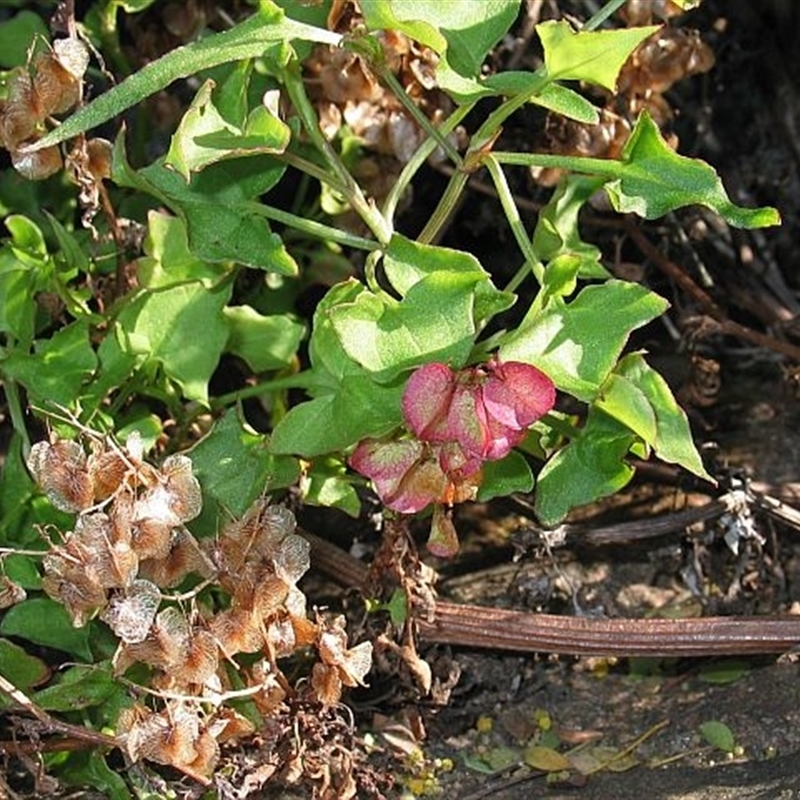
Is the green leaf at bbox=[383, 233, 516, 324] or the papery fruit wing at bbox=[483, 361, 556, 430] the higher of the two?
the green leaf at bbox=[383, 233, 516, 324]

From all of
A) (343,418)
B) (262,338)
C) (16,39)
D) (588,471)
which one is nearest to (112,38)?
(16,39)

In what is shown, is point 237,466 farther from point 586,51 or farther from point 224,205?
point 586,51

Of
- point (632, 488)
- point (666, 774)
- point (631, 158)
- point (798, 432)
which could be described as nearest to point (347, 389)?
point (631, 158)

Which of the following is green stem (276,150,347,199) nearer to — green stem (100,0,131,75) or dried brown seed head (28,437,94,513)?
dried brown seed head (28,437,94,513)

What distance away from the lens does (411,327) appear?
1220 mm

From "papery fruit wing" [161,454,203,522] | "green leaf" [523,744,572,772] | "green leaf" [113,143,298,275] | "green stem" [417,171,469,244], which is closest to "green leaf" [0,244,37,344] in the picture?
"green leaf" [113,143,298,275]

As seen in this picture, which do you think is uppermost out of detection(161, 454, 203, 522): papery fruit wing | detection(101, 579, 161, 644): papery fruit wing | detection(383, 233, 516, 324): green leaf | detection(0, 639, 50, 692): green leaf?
detection(383, 233, 516, 324): green leaf

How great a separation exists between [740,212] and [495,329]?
2.50 feet

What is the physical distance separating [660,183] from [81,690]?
65cm

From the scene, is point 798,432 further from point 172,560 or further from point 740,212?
point 172,560

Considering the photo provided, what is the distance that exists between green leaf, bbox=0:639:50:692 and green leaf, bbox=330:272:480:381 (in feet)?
1.47

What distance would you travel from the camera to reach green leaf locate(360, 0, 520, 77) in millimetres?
1242

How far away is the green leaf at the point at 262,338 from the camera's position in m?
1.57

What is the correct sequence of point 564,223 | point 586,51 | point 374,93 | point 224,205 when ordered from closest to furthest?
point 586,51, point 224,205, point 564,223, point 374,93
